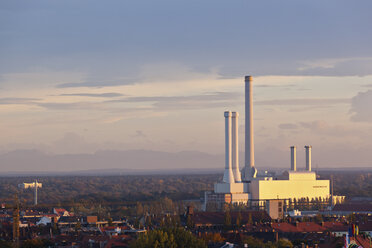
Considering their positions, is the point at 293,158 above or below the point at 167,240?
above

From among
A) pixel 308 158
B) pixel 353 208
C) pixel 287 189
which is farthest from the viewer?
pixel 308 158

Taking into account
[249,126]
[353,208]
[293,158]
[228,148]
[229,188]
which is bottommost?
[353,208]

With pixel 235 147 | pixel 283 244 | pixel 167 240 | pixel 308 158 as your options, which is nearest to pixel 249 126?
pixel 235 147

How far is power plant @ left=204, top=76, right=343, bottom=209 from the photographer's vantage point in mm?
138500

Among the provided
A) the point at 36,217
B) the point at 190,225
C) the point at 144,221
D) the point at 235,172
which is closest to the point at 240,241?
the point at 190,225

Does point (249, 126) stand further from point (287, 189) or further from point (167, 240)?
point (167, 240)

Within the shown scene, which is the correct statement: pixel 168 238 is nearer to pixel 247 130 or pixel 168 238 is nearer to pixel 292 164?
pixel 247 130

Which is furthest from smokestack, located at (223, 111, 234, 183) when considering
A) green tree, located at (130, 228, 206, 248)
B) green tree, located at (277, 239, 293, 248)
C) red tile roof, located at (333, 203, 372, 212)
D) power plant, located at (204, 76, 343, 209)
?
green tree, located at (130, 228, 206, 248)

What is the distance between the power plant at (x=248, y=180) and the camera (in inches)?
5453

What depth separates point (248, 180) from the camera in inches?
5689

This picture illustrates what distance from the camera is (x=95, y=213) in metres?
121

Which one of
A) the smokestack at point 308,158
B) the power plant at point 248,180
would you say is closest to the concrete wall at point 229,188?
the power plant at point 248,180

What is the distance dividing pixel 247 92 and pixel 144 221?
41.5 m

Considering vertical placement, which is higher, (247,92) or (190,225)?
(247,92)
